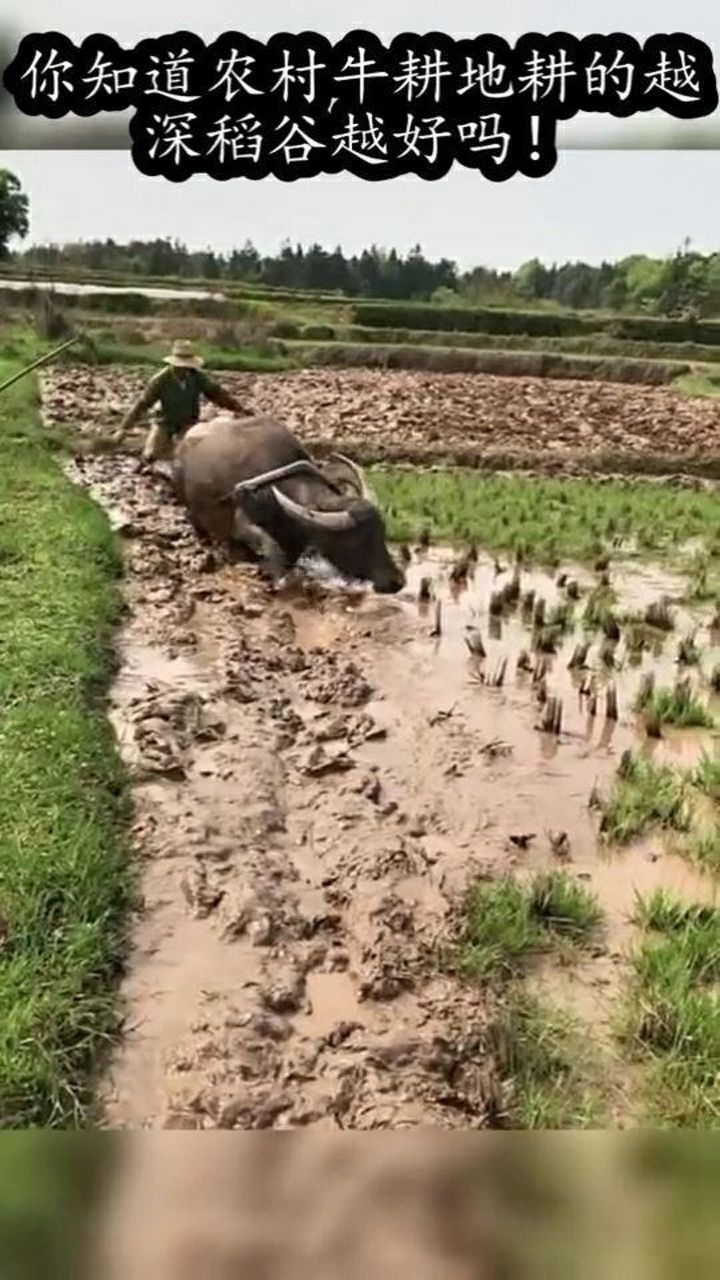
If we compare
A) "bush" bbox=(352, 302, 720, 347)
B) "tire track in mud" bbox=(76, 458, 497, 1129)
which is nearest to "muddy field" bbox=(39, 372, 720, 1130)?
"tire track in mud" bbox=(76, 458, 497, 1129)

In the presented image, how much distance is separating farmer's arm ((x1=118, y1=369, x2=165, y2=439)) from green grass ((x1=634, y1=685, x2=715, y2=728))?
3.13ft

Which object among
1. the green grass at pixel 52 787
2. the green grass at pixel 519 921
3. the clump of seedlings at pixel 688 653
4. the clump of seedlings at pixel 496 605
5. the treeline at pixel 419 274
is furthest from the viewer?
the clump of seedlings at pixel 496 605

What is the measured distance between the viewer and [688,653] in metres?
2.04

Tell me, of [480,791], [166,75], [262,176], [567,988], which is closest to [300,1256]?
[567,988]

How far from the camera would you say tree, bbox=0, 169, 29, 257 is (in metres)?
1.56

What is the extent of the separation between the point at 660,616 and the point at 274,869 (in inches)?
37.3

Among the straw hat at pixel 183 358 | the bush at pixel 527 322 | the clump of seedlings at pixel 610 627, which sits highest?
the bush at pixel 527 322

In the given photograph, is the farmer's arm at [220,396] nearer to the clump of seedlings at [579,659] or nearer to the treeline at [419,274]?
the treeline at [419,274]

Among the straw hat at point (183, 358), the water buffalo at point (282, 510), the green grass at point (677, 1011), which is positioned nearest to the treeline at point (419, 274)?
the straw hat at point (183, 358)

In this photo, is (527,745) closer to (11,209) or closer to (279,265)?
(279,265)

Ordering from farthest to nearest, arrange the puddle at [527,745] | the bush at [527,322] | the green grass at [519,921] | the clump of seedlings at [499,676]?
the clump of seedlings at [499,676] < the bush at [527,322] < the puddle at [527,745] < the green grass at [519,921]

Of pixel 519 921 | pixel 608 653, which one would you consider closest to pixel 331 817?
pixel 519 921

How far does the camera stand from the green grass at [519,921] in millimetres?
1409

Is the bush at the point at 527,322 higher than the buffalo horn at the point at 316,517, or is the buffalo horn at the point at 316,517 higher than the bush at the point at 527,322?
the bush at the point at 527,322
